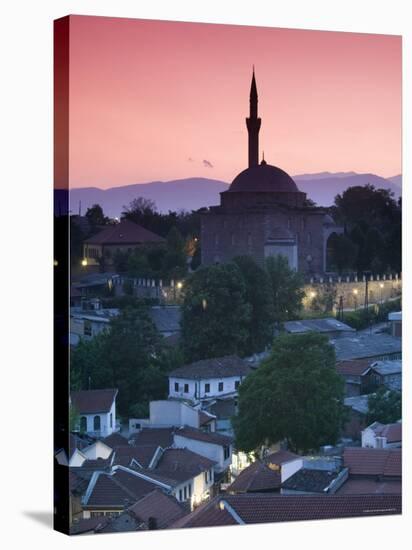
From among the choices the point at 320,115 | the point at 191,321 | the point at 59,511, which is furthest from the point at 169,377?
the point at 320,115

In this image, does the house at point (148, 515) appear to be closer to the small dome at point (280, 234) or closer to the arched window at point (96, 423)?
the arched window at point (96, 423)

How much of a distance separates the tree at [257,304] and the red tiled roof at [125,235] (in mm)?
745

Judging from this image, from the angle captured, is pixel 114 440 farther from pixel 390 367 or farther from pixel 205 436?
pixel 390 367

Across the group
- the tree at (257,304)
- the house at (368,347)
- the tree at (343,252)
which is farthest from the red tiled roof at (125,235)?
the house at (368,347)

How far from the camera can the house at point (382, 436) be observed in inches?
525

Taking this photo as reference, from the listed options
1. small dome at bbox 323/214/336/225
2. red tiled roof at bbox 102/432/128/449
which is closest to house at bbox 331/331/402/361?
small dome at bbox 323/214/336/225

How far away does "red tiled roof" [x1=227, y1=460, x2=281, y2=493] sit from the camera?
1279 centimetres

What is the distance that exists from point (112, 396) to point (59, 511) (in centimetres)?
104

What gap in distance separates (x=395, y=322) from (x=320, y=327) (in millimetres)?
632

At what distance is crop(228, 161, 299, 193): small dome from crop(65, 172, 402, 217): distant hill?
0.07m

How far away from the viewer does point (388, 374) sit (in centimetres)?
1342

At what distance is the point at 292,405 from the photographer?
43.6 feet

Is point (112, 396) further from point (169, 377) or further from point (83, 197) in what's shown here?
point (83, 197)

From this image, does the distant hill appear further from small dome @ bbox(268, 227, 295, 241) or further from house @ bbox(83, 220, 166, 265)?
small dome @ bbox(268, 227, 295, 241)
